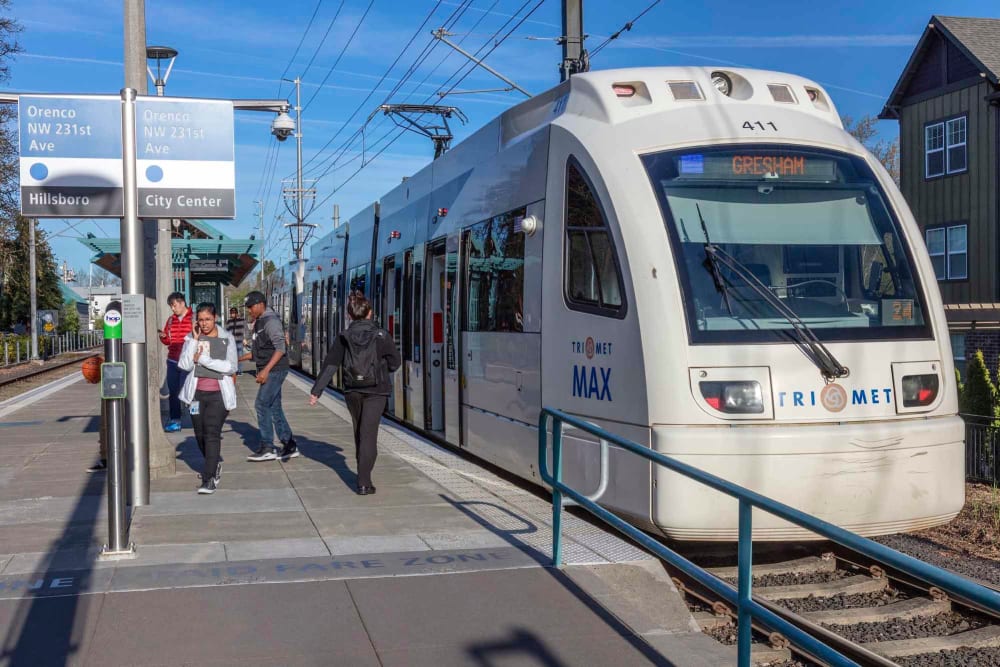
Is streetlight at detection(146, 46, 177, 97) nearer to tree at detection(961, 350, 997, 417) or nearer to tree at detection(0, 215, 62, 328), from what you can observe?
tree at detection(961, 350, 997, 417)

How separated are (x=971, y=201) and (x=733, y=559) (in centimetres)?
2078

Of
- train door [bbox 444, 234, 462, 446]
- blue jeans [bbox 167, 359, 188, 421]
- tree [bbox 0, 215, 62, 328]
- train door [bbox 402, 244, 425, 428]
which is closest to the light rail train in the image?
train door [bbox 444, 234, 462, 446]

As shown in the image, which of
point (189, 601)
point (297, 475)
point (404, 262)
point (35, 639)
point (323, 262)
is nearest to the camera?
point (35, 639)

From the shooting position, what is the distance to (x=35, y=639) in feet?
16.6

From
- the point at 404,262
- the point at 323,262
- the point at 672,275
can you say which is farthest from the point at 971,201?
the point at 672,275

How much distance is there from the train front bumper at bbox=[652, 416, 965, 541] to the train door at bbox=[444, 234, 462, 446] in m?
4.62

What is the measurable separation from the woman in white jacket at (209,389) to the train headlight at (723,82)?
15.2 feet

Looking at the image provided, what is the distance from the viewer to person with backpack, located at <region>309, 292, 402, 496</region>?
916 cm

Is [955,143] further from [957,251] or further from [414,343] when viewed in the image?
[414,343]

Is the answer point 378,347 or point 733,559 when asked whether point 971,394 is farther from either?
point 378,347

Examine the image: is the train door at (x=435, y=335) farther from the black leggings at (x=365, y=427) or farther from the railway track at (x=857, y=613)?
the railway track at (x=857, y=613)

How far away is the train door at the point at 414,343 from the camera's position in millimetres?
12891

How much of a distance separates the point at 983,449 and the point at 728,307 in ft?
22.7

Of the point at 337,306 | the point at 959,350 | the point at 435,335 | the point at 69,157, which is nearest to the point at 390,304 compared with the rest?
the point at 435,335
